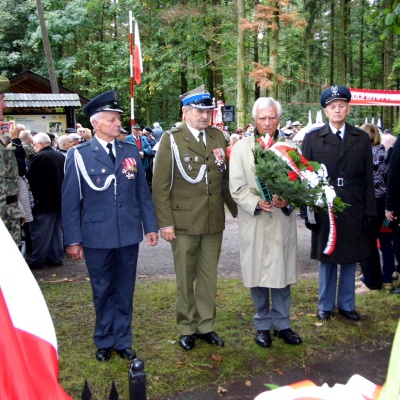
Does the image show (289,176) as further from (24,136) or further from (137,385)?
(24,136)

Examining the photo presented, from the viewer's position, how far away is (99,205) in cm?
418

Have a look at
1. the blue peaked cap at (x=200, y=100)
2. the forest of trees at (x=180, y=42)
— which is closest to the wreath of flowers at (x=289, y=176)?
the blue peaked cap at (x=200, y=100)

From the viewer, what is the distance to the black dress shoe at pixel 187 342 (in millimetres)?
4543

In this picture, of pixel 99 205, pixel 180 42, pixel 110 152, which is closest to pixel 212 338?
pixel 99 205

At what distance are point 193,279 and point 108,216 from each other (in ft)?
3.34

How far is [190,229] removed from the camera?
445 cm

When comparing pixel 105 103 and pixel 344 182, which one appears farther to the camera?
pixel 344 182

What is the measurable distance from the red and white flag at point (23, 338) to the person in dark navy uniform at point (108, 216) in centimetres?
200

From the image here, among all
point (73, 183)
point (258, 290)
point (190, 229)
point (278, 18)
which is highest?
point (278, 18)

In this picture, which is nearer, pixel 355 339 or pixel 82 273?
pixel 355 339

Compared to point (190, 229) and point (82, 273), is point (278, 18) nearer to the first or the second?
point (82, 273)

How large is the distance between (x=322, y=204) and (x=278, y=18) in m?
18.5

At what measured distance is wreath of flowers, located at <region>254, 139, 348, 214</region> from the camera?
4199 mm

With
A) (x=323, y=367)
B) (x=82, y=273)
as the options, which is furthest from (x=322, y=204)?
(x=82, y=273)
